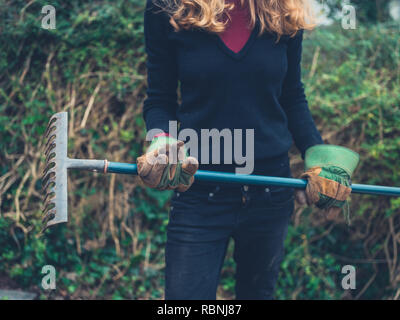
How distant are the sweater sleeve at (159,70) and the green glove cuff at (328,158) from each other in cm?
58

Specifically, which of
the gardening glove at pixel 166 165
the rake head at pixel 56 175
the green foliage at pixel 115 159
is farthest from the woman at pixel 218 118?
the green foliage at pixel 115 159

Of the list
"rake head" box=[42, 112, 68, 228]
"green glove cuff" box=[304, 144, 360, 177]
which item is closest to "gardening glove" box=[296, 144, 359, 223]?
"green glove cuff" box=[304, 144, 360, 177]

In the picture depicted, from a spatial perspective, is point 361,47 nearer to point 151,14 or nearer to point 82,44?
point 82,44

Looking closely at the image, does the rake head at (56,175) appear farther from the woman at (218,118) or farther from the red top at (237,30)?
the red top at (237,30)

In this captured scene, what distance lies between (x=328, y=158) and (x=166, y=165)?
2.26ft

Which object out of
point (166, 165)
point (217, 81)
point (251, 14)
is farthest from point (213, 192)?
point (251, 14)

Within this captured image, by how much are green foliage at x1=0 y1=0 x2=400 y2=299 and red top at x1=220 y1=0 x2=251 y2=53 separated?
4.91 feet

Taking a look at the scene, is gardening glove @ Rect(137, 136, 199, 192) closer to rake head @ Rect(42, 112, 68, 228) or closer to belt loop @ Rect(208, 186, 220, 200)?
A: belt loop @ Rect(208, 186, 220, 200)

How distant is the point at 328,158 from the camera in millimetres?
1654

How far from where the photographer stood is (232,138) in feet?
4.72

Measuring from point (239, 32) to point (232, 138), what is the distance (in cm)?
38

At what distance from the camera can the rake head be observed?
1.41 meters

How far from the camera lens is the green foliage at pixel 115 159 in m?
2.81

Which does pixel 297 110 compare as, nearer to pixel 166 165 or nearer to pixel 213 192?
pixel 213 192
